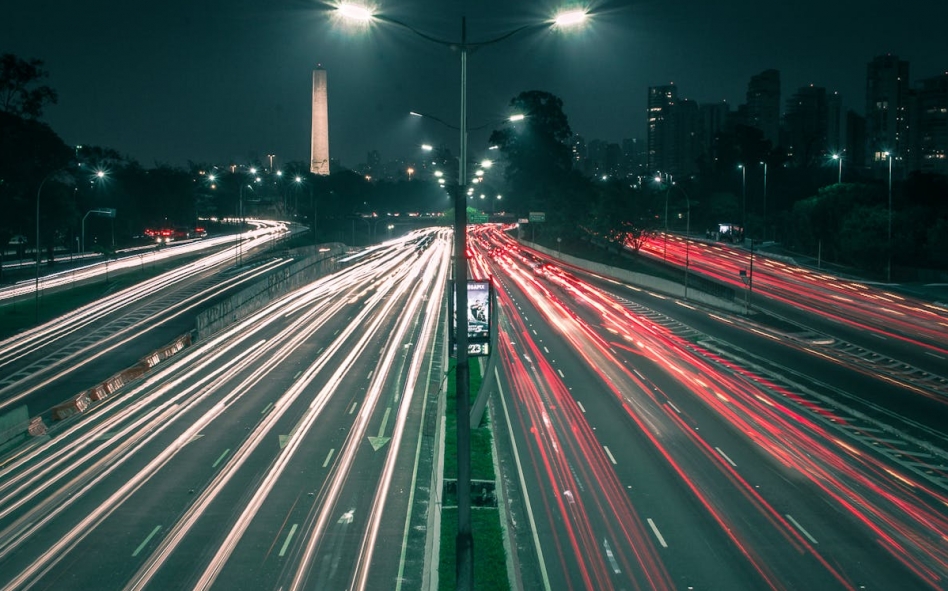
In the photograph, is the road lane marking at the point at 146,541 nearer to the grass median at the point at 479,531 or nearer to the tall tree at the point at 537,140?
the grass median at the point at 479,531

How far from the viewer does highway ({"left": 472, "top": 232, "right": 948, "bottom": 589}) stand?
656 inches

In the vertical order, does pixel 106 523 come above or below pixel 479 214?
below

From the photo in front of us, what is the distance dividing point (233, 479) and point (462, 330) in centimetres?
1146

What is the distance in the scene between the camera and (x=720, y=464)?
23.2 meters

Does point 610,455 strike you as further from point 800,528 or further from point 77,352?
point 77,352

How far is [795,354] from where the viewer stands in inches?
1609

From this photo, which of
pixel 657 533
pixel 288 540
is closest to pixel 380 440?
pixel 288 540

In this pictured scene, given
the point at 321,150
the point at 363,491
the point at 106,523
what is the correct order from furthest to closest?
the point at 321,150
the point at 363,491
the point at 106,523

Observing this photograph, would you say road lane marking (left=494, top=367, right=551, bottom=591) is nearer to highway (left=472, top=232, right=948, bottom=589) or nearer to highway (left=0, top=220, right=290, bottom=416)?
highway (left=472, top=232, right=948, bottom=589)

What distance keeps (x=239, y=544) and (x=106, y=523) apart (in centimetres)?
344

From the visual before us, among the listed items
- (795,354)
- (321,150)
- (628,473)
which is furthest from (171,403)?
(321,150)

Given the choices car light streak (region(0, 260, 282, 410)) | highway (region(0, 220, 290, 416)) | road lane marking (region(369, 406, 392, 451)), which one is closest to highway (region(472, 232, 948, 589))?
road lane marking (region(369, 406, 392, 451))

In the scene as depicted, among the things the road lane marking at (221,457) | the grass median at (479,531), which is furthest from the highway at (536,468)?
the grass median at (479,531)

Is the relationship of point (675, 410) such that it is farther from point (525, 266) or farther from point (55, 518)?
point (525, 266)
